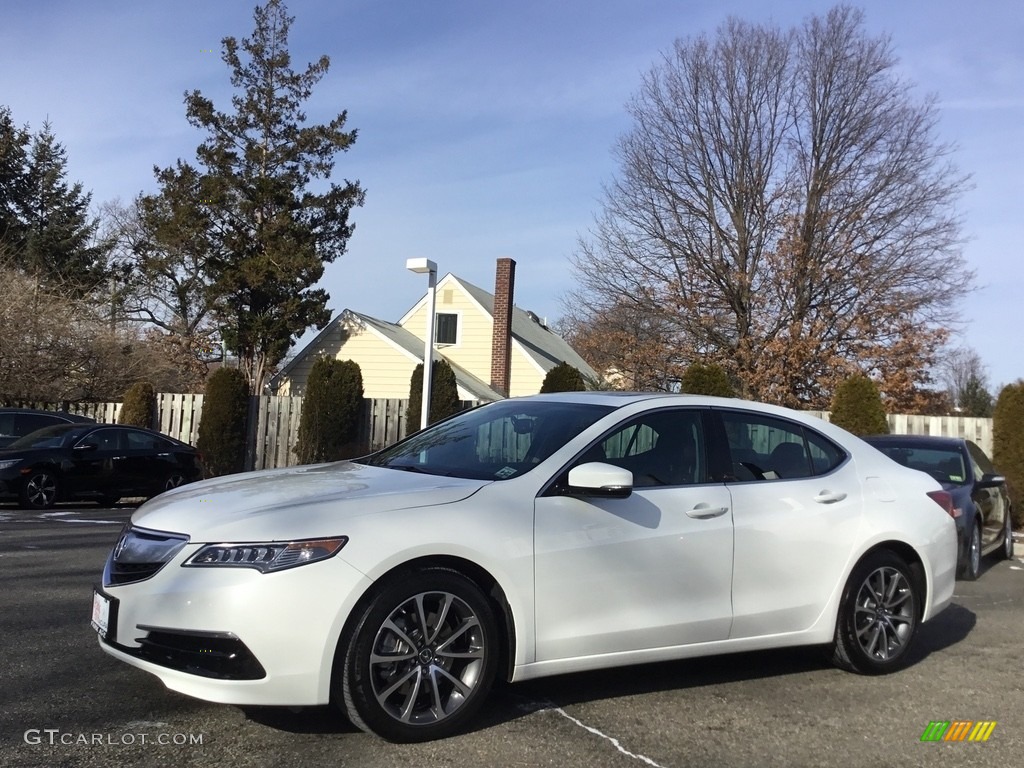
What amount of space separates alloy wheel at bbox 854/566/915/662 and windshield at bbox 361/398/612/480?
6.40 feet

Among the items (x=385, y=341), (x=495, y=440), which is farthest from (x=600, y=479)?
(x=385, y=341)

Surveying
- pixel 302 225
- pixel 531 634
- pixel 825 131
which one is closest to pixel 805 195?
pixel 825 131

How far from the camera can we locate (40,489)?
14.0 meters

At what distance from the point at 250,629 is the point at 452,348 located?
3085 cm

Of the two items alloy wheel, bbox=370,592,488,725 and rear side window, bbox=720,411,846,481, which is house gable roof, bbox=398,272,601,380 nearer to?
rear side window, bbox=720,411,846,481

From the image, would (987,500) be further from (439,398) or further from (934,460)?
(439,398)

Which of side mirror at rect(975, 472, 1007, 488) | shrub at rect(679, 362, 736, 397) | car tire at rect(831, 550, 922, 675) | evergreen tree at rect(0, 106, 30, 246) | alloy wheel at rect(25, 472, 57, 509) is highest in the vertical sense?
evergreen tree at rect(0, 106, 30, 246)

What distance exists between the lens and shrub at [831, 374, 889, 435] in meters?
17.4

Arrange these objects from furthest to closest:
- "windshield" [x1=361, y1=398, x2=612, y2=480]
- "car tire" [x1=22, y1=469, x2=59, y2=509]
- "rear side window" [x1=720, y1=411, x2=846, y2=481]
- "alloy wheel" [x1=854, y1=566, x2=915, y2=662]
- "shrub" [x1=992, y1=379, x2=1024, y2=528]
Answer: "shrub" [x1=992, y1=379, x2=1024, y2=528]
"car tire" [x1=22, y1=469, x2=59, y2=509]
"alloy wheel" [x1=854, y1=566, x2=915, y2=662]
"rear side window" [x1=720, y1=411, x2=846, y2=481]
"windshield" [x1=361, y1=398, x2=612, y2=480]

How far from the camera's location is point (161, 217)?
34875 mm

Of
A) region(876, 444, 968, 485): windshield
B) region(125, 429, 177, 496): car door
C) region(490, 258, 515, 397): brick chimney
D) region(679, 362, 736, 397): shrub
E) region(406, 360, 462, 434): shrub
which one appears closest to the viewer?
region(876, 444, 968, 485): windshield

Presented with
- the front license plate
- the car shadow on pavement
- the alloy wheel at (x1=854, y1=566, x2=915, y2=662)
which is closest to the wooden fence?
the car shadow on pavement

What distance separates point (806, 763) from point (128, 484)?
13215 mm

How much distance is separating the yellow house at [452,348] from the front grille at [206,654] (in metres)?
25.2
